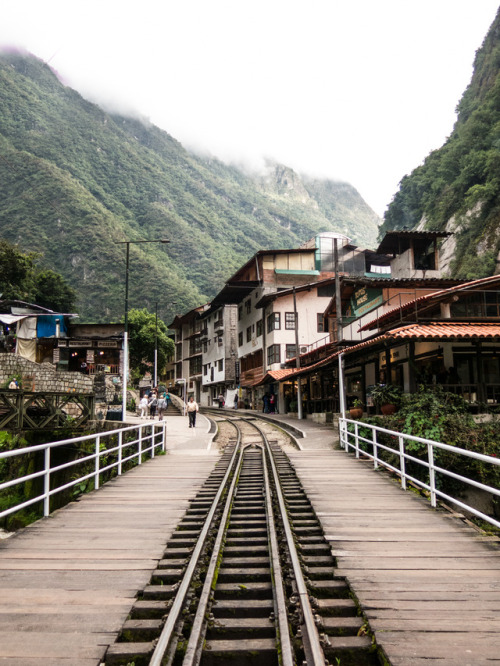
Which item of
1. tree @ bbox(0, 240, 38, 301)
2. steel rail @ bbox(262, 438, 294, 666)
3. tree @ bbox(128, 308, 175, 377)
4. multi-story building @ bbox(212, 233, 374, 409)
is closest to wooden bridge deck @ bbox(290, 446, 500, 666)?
steel rail @ bbox(262, 438, 294, 666)

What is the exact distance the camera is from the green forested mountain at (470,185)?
45.1m

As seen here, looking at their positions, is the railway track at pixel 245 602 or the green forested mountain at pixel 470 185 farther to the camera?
the green forested mountain at pixel 470 185

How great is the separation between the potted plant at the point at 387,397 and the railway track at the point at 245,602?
9911mm

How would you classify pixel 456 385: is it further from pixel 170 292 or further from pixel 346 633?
pixel 170 292

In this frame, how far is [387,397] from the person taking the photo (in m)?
17.4

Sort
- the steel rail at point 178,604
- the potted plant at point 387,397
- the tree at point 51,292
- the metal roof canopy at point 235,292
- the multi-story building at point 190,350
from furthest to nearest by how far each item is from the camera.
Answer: the multi-story building at point 190,350 < the tree at point 51,292 < the metal roof canopy at point 235,292 < the potted plant at point 387,397 < the steel rail at point 178,604

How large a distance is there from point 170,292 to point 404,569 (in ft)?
326

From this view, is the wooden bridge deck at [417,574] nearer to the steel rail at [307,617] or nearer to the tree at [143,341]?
the steel rail at [307,617]

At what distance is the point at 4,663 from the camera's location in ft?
10.3

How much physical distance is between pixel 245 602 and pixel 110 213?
135 metres

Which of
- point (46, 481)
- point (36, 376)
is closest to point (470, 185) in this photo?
point (36, 376)

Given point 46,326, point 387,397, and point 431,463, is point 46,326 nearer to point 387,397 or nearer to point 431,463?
point 387,397

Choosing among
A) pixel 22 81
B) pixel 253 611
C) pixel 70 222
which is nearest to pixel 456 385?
pixel 253 611

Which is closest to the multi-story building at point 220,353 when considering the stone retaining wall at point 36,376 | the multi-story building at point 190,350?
the multi-story building at point 190,350
